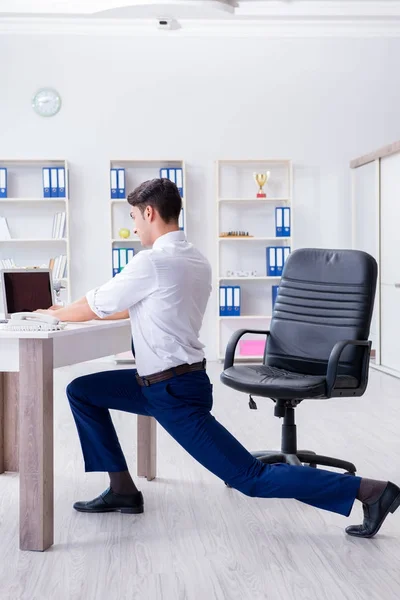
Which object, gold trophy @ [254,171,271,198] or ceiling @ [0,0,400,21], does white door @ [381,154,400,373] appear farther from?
ceiling @ [0,0,400,21]

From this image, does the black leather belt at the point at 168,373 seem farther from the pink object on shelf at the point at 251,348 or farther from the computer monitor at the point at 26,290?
the pink object on shelf at the point at 251,348

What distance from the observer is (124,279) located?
250 cm

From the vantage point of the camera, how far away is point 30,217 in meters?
7.31

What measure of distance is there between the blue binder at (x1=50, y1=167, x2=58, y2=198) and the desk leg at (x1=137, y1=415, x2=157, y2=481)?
13.9 ft

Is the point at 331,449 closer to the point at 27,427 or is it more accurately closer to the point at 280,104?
the point at 27,427

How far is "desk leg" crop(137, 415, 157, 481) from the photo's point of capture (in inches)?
129

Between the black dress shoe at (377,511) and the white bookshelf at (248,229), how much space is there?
4824mm

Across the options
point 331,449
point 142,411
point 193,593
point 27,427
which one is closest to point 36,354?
point 27,427

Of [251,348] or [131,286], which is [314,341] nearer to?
[131,286]

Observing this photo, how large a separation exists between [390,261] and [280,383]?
3.65m

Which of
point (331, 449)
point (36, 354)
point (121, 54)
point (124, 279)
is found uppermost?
point (121, 54)

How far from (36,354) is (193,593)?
2.83 feet

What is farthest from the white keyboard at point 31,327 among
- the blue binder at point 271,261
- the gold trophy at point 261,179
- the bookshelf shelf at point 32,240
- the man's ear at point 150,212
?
the gold trophy at point 261,179

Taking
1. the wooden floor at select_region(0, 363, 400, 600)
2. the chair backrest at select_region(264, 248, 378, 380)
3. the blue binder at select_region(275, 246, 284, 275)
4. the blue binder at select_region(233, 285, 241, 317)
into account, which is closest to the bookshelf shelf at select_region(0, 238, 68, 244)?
the blue binder at select_region(233, 285, 241, 317)
